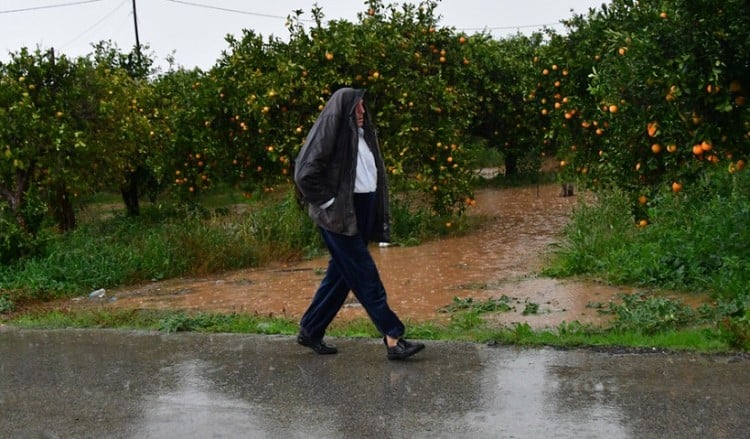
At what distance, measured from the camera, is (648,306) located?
6.55m

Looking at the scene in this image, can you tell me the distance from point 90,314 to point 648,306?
446 cm

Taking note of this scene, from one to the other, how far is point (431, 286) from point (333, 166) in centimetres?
399

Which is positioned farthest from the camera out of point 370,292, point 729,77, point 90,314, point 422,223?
point 422,223

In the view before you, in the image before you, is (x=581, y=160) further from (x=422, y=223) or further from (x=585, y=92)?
(x=422, y=223)

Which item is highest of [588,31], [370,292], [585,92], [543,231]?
[588,31]

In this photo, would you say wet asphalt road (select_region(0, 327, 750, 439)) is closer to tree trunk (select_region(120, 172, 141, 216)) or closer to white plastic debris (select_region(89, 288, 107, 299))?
white plastic debris (select_region(89, 288, 107, 299))

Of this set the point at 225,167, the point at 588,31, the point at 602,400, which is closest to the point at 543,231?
the point at 588,31

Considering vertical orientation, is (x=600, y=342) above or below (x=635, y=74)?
below

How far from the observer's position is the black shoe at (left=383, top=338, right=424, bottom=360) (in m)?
5.43

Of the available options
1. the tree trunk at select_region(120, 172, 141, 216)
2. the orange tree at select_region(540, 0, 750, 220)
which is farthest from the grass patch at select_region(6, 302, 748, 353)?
the tree trunk at select_region(120, 172, 141, 216)

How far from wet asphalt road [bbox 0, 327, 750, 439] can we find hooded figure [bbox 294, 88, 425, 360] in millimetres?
345

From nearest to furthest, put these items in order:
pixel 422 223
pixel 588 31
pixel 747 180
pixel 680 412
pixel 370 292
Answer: pixel 680 412 < pixel 370 292 < pixel 747 180 < pixel 588 31 < pixel 422 223

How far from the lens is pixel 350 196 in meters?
5.39

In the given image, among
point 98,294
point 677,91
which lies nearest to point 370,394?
point 677,91
